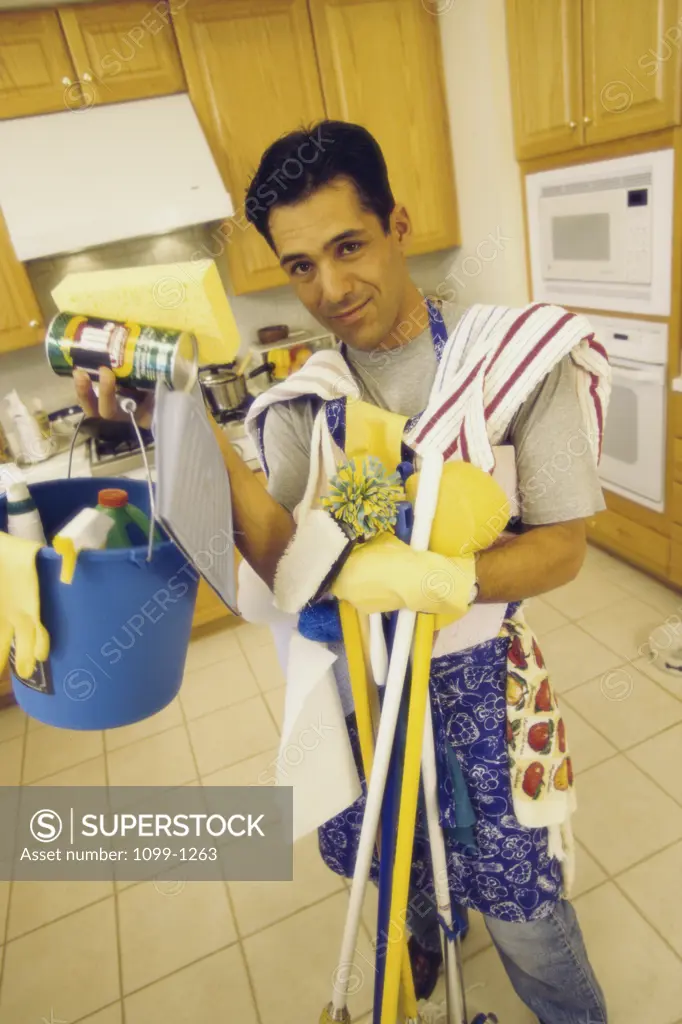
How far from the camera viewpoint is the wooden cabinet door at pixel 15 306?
208cm

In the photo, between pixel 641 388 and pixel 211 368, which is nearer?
pixel 641 388

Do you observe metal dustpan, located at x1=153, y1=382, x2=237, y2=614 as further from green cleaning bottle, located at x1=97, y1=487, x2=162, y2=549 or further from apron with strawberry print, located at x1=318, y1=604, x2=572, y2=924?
apron with strawberry print, located at x1=318, y1=604, x2=572, y2=924

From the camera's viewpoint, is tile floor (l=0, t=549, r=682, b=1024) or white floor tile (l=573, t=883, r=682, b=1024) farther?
tile floor (l=0, t=549, r=682, b=1024)

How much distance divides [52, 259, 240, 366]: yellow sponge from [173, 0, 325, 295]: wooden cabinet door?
1.82 meters

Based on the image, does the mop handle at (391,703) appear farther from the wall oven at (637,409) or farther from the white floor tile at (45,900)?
the wall oven at (637,409)

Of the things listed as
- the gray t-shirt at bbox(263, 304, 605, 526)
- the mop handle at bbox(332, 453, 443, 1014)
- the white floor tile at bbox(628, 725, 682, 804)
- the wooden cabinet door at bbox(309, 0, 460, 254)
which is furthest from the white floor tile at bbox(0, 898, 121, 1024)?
the wooden cabinet door at bbox(309, 0, 460, 254)

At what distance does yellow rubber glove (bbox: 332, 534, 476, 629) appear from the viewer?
598 millimetres

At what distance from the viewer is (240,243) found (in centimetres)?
235

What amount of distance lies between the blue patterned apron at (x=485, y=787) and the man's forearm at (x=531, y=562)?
0.15 m

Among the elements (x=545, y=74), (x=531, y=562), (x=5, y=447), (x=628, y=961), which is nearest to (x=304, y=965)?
(x=628, y=961)

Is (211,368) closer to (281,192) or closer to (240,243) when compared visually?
(240,243)

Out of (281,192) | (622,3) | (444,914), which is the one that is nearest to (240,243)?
(622,3)

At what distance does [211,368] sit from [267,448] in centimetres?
169

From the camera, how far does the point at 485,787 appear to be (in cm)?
89
